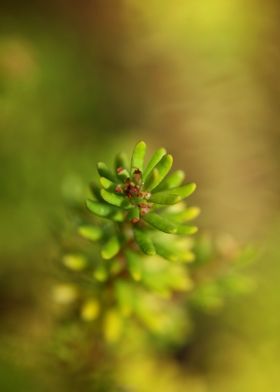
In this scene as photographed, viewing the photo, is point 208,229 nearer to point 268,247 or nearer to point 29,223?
point 268,247

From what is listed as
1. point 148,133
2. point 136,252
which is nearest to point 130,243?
point 136,252

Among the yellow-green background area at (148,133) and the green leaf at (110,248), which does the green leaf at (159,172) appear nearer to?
the green leaf at (110,248)

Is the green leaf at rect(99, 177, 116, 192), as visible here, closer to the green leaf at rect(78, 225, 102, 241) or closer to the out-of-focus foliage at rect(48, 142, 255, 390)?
the out-of-focus foliage at rect(48, 142, 255, 390)

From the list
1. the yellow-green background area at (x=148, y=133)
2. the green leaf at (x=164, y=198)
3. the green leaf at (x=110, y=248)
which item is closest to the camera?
the green leaf at (x=164, y=198)

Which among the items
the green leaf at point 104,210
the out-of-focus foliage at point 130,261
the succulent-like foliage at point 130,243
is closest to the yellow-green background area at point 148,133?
the out-of-focus foliage at point 130,261

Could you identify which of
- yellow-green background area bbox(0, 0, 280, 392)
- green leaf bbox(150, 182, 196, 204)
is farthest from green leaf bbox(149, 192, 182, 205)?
yellow-green background area bbox(0, 0, 280, 392)

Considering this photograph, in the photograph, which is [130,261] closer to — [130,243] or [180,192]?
[130,243]

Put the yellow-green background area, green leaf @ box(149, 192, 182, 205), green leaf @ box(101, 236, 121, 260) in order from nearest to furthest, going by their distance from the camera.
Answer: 1. green leaf @ box(149, 192, 182, 205)
2. green leaf @ box(101, 236, 121, 260)
3. the yellow-green background area
